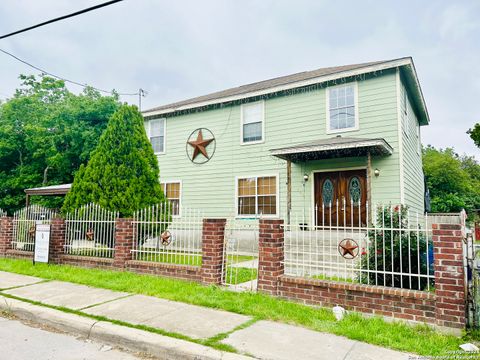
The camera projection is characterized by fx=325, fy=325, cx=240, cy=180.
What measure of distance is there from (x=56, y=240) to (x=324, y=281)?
281 inches

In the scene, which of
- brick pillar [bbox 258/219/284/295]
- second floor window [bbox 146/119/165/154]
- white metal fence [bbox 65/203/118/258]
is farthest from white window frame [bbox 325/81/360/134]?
second floor window [bbox 146/119/165/154]

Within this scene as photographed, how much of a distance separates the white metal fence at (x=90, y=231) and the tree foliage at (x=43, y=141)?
1260 centimetres

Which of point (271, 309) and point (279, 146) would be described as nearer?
point (271, 309)

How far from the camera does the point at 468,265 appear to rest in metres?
4.18

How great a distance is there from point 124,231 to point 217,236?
8.42 feet

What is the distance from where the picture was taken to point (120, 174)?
8.80 meters

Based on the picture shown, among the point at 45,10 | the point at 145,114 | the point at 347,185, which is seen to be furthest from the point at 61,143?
the point at 347,185

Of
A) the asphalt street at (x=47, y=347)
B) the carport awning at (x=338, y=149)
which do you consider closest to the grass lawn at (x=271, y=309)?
the asphalt street at (x=47, y=347)

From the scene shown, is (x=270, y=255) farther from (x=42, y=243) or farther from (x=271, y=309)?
(x=42, y=243)

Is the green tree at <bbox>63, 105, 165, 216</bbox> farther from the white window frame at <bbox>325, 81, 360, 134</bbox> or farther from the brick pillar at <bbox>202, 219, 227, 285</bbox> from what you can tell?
the white window frame at <bbox>325, 81, 360, 134</bbox>

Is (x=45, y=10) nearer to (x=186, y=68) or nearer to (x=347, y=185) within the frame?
(x=347, y=185)

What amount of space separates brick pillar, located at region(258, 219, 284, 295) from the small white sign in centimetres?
592

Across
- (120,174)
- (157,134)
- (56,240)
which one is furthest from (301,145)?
(157,134)

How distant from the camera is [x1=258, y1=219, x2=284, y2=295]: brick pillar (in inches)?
215
